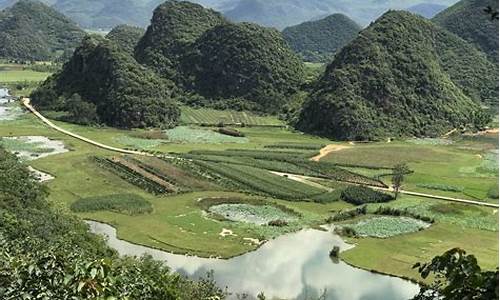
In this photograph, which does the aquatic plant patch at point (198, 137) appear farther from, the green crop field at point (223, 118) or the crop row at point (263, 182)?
the crop row at point (263, 182)

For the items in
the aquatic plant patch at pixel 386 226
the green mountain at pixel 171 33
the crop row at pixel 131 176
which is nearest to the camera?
the aquatic plant patch at pixel 386 226

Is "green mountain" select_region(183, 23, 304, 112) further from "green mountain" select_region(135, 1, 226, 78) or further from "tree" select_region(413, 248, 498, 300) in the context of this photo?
"tree" select_region(413, 248, 498, 300)

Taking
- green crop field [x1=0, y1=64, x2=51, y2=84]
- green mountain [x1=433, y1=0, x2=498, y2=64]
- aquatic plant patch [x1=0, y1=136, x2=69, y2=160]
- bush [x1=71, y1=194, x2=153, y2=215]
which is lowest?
bush [x1=71, y1=194, x2=153, y2=215]

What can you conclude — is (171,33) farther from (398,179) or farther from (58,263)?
(58,263)

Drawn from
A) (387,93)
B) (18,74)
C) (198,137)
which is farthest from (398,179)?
(18,74)

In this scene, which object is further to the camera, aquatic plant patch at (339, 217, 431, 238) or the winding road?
the winding road

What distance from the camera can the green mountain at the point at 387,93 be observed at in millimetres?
88312

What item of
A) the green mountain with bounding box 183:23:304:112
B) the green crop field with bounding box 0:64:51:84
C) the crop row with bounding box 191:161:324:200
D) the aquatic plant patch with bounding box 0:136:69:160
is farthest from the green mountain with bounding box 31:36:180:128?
the green crop field with bounding box 0:64:51:84

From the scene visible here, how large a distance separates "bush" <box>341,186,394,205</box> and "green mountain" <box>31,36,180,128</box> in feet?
134

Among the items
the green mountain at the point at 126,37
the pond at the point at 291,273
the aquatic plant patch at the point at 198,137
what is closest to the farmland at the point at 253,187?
the aquatic plant patch at the point at 198,137

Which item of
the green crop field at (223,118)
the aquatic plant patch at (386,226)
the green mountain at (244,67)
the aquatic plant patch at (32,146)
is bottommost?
the aquatic plant patch at (386,226)

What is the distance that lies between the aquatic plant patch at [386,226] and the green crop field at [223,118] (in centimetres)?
4689

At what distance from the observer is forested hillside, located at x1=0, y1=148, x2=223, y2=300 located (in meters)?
7.25

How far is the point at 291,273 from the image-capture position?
123ft
